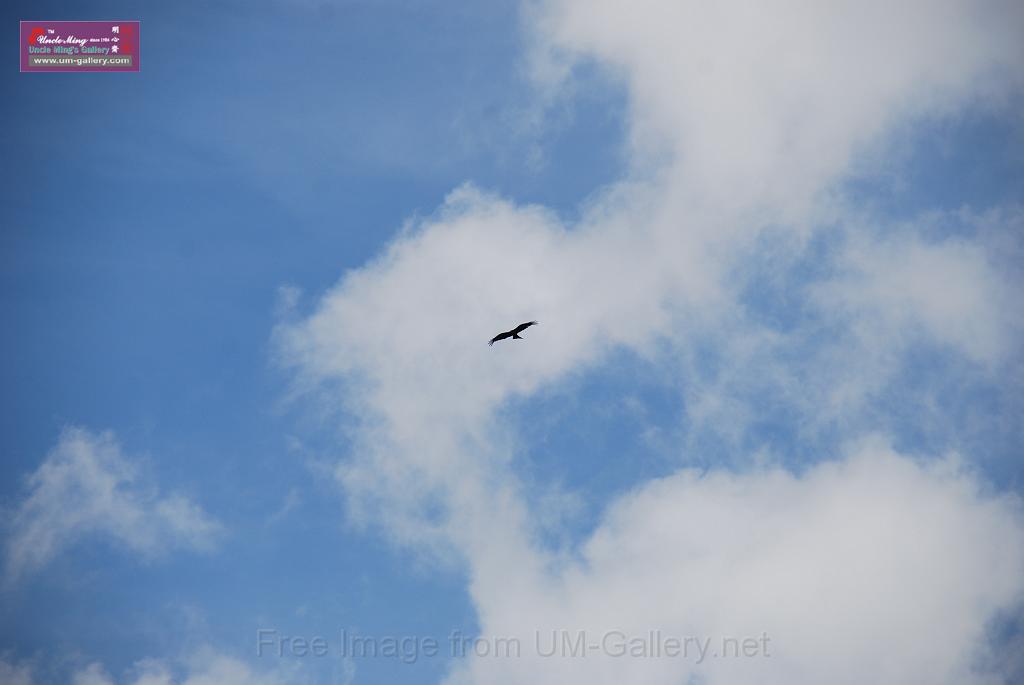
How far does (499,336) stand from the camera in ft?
222
